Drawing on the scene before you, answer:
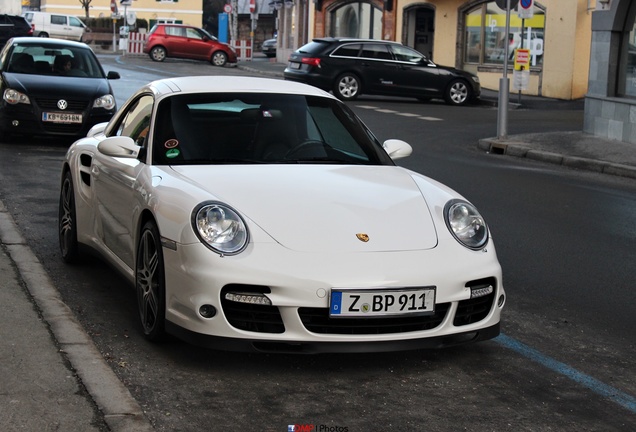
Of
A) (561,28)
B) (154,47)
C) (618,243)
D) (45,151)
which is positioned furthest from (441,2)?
(618,243)

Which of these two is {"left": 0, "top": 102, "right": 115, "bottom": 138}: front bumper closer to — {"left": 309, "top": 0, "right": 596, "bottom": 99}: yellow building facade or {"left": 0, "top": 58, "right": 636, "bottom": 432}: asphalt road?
{"left": 0, "top": 58, "right": 636, "bottom": 432}: asphalt road

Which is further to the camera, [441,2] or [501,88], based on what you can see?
[441,2]

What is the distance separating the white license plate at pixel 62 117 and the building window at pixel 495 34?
62.7 feet

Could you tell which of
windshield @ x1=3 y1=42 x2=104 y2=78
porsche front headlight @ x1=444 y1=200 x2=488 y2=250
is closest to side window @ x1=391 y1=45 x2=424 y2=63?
windshield @ x1=3 y1=42 x2=104 y2=78

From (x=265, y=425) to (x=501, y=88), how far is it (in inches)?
556

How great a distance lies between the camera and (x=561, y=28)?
31.0 m

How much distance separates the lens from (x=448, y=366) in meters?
5.71

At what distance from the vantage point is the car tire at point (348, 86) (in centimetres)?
2877

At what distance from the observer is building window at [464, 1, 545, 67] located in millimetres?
32156

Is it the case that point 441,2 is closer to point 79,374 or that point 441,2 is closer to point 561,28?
point 561,28

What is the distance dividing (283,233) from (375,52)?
24105 mm

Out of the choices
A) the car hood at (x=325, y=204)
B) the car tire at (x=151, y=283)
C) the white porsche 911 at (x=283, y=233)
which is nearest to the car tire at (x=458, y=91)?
the white porsche 911 at (x=283, y=233)

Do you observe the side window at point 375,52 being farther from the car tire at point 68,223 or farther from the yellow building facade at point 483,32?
the car tire at point 68,223

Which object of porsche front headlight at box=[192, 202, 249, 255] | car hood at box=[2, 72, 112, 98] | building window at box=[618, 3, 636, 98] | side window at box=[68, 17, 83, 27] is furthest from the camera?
side window at box=[68, 17, 83, 27]
